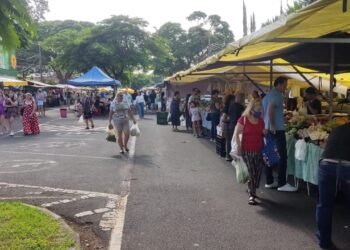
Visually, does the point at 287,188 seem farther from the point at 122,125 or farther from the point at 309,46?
the point at 122,125

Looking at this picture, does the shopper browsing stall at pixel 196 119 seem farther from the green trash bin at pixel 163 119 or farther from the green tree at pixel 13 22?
the green tree at pixel 13 22

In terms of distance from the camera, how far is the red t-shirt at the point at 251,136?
6945 mm

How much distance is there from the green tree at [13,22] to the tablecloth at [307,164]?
14.8 ft

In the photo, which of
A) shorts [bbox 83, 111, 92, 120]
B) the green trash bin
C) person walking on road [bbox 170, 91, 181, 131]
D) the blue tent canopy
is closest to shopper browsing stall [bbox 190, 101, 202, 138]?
person walking on road [bbox 170, 91, 181, 131]

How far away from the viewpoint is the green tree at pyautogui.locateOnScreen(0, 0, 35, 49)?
15.0ft

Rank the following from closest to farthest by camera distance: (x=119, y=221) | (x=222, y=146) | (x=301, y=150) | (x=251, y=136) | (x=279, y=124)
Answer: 1. (x=119, y=221)
2. (x=251, y=136)
3. (x=301, y=150)
4. (x=279, y=124)
5. (x=222, y=146)

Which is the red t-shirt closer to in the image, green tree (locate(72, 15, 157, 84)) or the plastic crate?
the plastic crate

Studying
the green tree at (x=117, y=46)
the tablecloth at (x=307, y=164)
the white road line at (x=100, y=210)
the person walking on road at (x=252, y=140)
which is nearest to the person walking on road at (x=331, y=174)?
the tablecloth at (x=307, y=164)

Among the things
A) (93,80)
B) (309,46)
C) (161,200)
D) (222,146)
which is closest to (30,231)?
(161,200)

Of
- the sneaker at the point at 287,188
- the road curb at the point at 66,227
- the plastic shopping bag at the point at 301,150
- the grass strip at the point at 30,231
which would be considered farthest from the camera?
the sneaker at the point at 287,188

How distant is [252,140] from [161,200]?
171 cm

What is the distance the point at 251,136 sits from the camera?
22.8ft

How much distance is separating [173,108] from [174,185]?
1166cm

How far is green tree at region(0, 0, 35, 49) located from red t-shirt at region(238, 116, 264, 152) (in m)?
3.50
